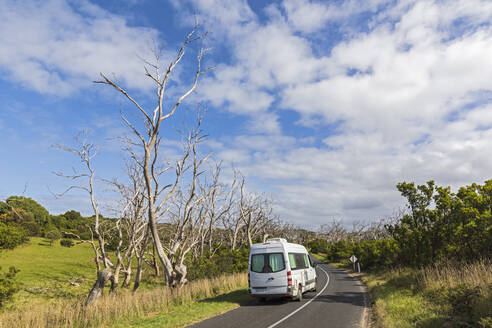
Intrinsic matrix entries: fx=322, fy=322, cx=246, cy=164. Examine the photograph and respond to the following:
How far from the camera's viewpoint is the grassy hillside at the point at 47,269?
26.3 metres

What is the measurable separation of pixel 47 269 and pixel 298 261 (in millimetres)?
31824

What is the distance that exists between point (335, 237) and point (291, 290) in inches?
4424

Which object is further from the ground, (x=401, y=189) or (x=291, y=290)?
(x=401, y=189)

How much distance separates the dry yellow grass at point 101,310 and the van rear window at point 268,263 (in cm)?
327

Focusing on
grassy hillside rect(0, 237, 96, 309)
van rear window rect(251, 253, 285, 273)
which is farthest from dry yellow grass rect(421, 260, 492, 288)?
grassy hillside rect(0, 237, 96, 309)

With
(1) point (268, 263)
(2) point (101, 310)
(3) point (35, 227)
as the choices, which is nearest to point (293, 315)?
(1) point (268, 263)

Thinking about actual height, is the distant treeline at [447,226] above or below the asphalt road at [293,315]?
above

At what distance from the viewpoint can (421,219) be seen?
778 inches

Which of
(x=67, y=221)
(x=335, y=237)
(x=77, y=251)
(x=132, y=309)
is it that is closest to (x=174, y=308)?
(x=132, y=309)

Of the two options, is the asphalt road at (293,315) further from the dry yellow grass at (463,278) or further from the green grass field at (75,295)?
the dry yellow grass at (463,278)

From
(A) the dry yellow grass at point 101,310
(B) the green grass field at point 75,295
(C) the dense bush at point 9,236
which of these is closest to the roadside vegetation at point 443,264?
(B) the green grass field at point 75,295

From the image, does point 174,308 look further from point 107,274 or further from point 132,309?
point 107,274

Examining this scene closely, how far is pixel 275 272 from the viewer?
46.5ft

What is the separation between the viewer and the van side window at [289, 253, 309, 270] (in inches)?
586
